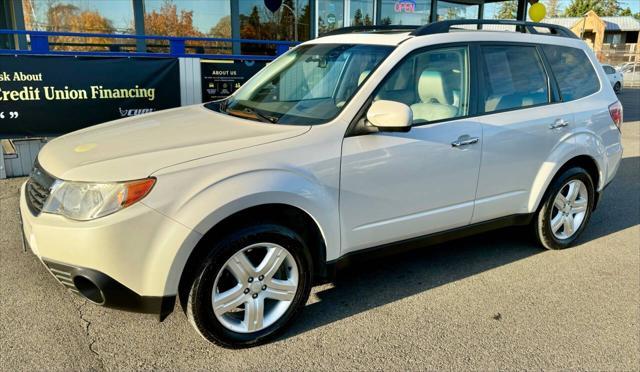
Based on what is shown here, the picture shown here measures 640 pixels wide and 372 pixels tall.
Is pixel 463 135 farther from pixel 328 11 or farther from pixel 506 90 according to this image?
pixel 328 11

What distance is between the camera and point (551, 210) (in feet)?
14.9

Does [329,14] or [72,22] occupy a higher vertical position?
[329,14]

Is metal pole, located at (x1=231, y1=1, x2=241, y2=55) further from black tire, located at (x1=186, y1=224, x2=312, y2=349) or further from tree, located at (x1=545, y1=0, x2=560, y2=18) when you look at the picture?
tree, located at (x1=545, y1=0, x2=560, y2=18)

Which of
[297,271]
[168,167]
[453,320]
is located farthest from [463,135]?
[168,167]

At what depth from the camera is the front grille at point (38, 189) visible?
9.52 feet

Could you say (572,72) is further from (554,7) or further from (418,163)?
(554,7)

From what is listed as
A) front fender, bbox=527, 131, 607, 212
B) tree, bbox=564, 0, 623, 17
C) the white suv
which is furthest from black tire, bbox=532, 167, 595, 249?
tree, bbox=564, 0, 623, 17

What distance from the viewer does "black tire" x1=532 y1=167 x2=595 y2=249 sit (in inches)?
176

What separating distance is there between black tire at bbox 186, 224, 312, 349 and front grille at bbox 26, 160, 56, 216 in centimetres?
94

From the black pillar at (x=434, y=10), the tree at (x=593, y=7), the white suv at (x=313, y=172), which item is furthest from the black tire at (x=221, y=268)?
the tree at (x=593, y=7)

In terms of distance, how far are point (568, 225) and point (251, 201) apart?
319cm

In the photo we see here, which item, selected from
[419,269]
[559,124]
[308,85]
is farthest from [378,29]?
[419,269]

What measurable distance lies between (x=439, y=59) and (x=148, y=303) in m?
2.49

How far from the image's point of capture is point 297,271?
10.4ft
